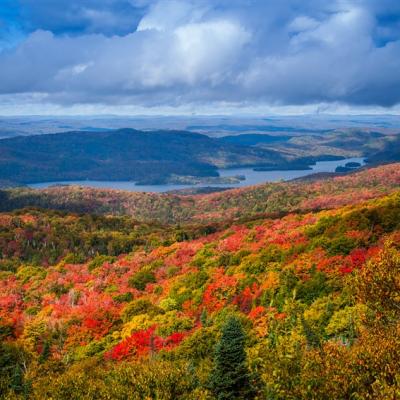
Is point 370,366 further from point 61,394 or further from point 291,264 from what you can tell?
point 291,264

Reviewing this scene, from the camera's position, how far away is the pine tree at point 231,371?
127ft

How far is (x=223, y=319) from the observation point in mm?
65312

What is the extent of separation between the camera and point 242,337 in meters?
40.4

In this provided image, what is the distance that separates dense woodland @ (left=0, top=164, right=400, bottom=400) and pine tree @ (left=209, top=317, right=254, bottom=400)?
0.28ft

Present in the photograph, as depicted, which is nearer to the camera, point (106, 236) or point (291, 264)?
point (291, 264)

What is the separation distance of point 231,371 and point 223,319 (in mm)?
26090

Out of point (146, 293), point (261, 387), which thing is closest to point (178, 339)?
point (261, 387)

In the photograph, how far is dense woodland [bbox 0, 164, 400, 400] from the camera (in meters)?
29.1

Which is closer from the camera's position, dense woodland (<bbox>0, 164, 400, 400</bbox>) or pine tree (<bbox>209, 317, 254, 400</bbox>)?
dense woodland (<bbox>0, 164, 400, 400</bbox>)

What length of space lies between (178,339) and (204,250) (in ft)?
148

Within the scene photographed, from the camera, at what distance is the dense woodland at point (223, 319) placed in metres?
29.1

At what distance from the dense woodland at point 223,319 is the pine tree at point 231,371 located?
0.09 meters

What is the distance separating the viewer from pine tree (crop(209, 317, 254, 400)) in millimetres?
38812

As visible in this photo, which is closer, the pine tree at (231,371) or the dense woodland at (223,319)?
the dense woodland at (223,319)
